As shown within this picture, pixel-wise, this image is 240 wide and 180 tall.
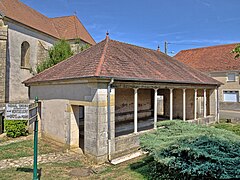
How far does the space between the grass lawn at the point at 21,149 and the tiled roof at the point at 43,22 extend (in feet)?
34.3

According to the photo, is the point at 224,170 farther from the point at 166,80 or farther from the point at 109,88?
the point at 166,80

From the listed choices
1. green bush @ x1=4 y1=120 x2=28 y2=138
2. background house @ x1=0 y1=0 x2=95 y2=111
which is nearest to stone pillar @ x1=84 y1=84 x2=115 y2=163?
green bush @ x1=4 y1=120 x2=28 y2=138

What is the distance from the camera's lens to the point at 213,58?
96.1 ft

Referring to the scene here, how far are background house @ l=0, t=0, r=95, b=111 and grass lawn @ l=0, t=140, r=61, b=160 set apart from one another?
5.47 meters

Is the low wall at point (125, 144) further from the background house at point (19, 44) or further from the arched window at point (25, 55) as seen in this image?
the arched window at point (25, 55)

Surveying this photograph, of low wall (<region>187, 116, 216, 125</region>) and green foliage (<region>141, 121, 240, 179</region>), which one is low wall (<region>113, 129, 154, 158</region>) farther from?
low wall (<region>187, 116, 216, 125</region>)

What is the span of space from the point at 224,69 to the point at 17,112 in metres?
26.8

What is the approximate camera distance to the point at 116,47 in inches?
456

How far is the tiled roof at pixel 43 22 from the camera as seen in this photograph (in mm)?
17531

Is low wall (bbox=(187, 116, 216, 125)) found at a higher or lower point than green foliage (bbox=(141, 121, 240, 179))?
lower

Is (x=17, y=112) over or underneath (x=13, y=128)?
over

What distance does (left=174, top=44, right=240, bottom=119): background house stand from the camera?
25433mm

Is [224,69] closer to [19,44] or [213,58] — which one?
[213,58]

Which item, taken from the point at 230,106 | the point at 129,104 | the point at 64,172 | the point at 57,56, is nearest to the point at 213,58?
the point at 230,106
